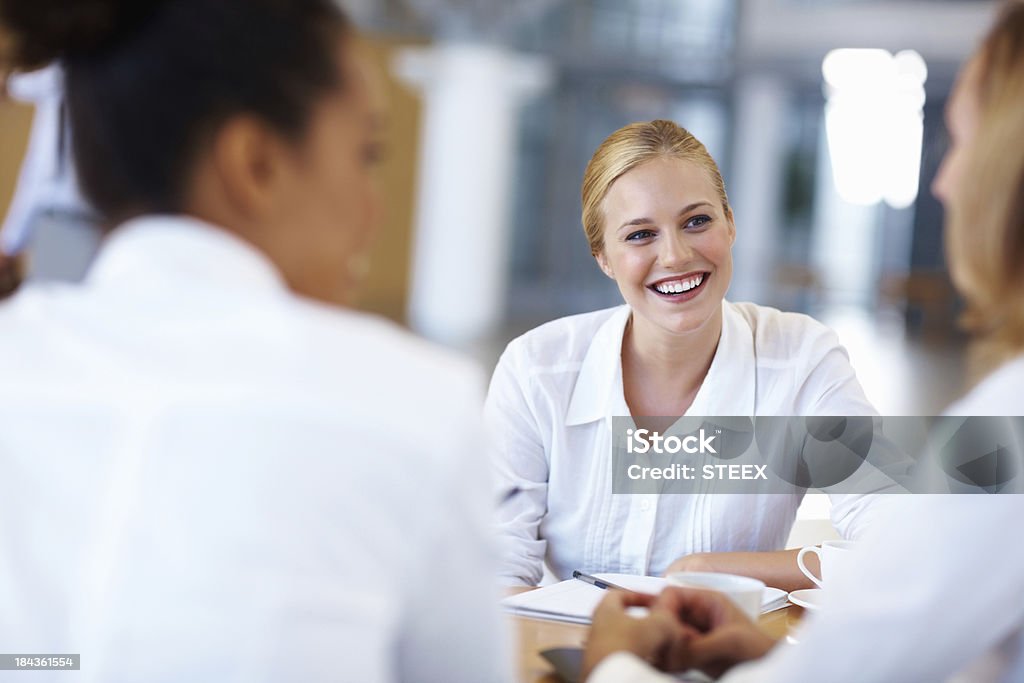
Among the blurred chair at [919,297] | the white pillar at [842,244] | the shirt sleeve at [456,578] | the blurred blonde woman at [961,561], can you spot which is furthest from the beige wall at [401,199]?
the shirt sleeve at [456,578]

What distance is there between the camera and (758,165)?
1191 centimetres

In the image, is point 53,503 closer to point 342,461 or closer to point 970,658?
point 342,461

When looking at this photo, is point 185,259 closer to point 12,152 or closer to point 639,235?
point 639,235

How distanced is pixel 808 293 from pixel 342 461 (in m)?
11.4

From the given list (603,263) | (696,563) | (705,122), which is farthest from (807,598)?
(705,122)

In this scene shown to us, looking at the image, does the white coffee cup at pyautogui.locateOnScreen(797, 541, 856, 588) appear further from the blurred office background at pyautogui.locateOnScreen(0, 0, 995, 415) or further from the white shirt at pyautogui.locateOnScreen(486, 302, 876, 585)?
the blurred office background at pyautogui.locateOnScreen(0, 0, 995, 415)

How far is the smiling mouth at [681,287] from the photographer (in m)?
1.59

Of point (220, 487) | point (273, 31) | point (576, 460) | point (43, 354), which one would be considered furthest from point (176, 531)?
point (576, 460)

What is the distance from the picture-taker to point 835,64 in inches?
463

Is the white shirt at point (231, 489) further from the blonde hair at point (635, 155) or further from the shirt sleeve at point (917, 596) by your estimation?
the blonde hair at point (635, 155)

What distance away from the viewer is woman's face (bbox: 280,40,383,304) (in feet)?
2.63

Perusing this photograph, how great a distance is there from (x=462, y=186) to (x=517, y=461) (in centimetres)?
874

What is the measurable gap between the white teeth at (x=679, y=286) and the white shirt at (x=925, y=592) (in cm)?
77

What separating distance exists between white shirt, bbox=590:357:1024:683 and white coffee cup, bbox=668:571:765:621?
233mm
